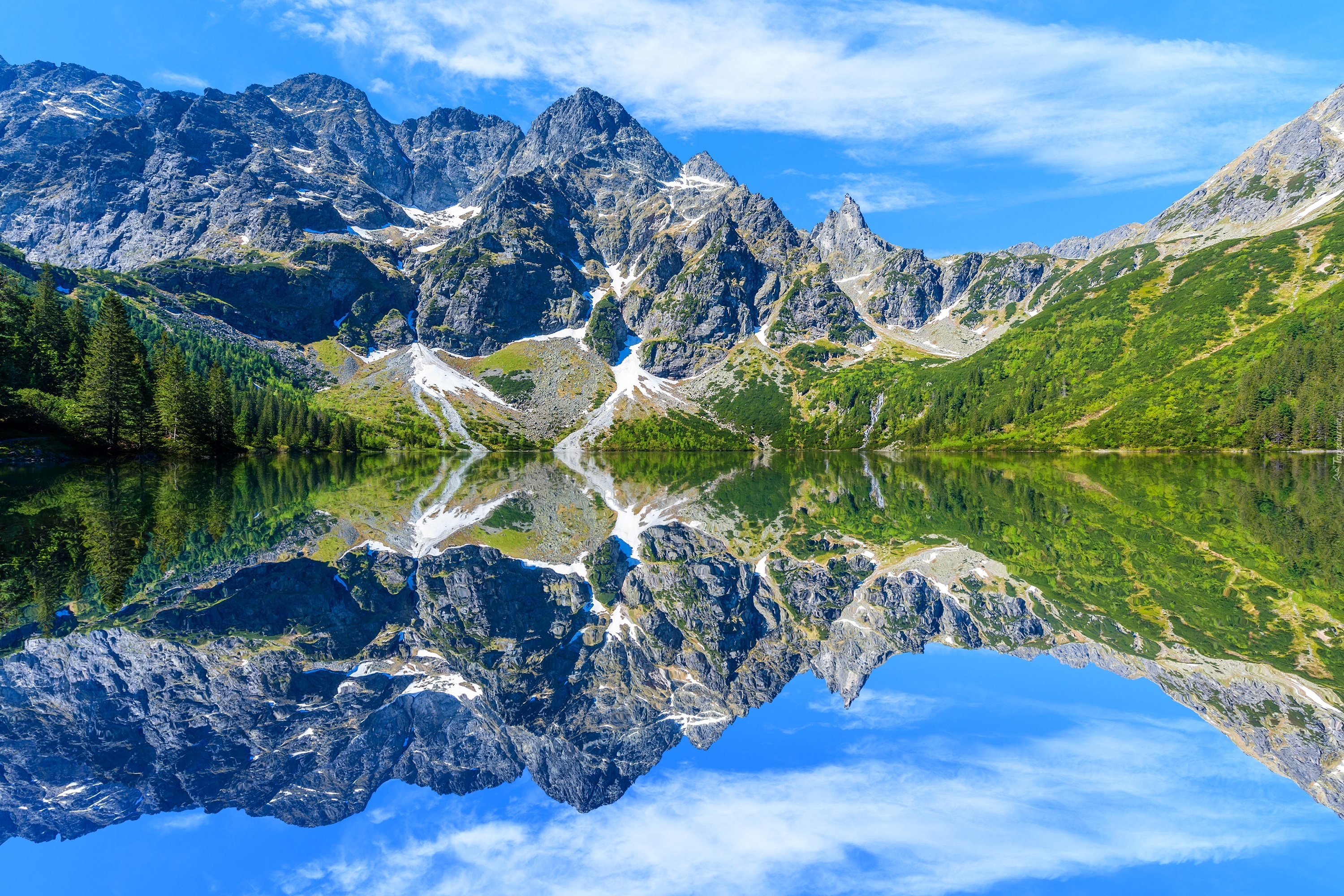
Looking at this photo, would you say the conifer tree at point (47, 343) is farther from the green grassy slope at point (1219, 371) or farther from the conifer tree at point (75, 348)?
the green grassy slope at point (1219, 371)

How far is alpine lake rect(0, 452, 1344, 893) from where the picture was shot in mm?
10461

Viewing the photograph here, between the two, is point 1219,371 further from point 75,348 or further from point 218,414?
point 75,348

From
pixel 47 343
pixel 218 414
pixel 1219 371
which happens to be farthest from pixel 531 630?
pixel 1219 371

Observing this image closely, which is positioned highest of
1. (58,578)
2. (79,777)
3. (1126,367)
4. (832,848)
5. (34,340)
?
(1126,367)

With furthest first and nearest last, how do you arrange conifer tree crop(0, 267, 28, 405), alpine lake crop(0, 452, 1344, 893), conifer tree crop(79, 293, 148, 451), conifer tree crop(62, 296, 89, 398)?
conifer tree crop(62, 296, 89, 398) < conifer tree crop(79, 293, 148, 451) < conifer tree crop(0, 267, 28, 405) < alpine lake crop(0, 452, 1344, 893)

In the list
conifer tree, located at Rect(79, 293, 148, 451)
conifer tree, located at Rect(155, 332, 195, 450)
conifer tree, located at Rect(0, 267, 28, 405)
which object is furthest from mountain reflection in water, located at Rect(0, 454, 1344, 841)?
conifer tree, located at Rect(155, 332, 195, 450)

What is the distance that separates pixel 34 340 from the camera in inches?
3076

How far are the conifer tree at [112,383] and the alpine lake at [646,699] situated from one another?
55873 mm

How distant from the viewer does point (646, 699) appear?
1775cm

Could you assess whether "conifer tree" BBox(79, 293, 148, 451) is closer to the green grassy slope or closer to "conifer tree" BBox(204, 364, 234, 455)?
"conifer tree" BBox(204, 364, 234, 455)

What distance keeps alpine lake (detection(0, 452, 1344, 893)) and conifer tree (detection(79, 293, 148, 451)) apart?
183 ft

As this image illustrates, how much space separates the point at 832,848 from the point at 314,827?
8784mm

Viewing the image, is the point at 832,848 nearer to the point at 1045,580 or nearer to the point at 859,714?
the point at 859,714

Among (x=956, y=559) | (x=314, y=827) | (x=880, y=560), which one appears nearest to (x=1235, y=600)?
(x=956, y=559)
